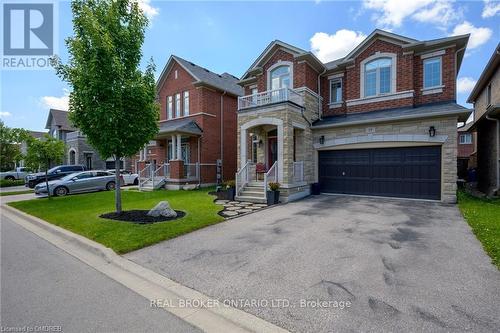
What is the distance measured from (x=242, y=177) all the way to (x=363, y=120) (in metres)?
6.45

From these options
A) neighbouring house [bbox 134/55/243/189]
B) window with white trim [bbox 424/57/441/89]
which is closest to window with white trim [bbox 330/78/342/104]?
window with white trim [bbox 424/57/441/89]

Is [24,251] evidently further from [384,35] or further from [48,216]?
[384,35]

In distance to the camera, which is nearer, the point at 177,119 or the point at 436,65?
the point at 436,65

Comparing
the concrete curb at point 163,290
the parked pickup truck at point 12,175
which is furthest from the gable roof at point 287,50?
the parked pickup truck at point 12,175

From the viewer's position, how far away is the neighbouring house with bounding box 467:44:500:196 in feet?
39.3

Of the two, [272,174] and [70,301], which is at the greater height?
[272,174]

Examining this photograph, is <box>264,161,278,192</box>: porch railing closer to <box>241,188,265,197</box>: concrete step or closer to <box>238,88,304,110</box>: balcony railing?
<box>241,188,265,197</box>: concrete step

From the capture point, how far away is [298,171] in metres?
12.8

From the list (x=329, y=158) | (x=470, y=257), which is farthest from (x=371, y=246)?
(x=329, y=158)

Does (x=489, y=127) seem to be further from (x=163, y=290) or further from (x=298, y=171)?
(x=163, y=290)

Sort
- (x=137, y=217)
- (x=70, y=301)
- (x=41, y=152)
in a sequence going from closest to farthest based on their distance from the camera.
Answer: (x=70, y=301)
(x=137, y=217)
(x=41, y=152)

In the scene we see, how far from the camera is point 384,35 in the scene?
12500mm

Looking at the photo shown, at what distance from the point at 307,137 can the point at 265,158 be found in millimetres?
2906

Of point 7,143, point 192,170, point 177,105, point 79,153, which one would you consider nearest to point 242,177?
point 192,170
